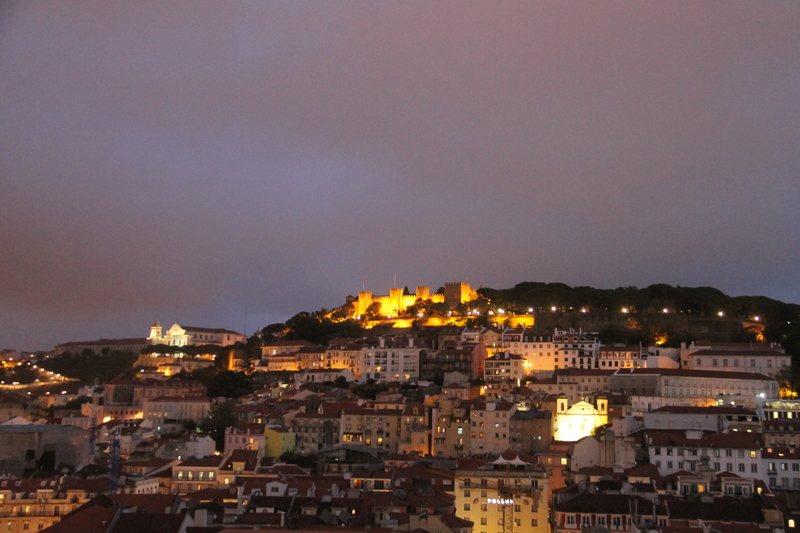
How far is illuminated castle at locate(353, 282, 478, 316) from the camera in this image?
73.8 m

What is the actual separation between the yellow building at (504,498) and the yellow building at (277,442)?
1230 centimetres

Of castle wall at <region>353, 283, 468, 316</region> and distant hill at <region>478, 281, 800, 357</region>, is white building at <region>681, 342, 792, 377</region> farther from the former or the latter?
castle wall at <region>353, 283, 468, 316</region>

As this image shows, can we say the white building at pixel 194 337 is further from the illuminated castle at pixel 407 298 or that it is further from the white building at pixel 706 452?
the white building at pixel 706 452

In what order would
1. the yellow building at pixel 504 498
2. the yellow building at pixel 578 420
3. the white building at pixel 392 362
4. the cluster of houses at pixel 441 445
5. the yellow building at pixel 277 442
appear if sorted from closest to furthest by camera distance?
1. the cluster of houses at pixel 441 445
2. the yellow building at pixel 504 498
3. the yellow building at pixel 578 420
4. the yellow building at pixel 277 442
5. the white building at pixel 392 362

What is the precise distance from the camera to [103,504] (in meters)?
29.0

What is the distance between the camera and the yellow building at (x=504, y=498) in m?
30.3

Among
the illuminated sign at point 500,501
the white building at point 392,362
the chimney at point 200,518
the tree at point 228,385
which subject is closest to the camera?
the chimney at point 200,518

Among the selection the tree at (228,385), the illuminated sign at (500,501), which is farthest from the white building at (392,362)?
the illuminated sign at (500,501)

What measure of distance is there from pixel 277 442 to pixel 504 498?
563 inches

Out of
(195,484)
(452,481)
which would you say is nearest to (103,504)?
(195,484)

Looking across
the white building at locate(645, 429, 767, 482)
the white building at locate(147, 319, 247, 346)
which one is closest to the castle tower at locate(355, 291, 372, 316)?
the white building at locate(147, 319, 247, 346)

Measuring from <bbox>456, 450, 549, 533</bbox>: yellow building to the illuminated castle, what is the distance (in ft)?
135

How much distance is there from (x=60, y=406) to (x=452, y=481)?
3766 cm

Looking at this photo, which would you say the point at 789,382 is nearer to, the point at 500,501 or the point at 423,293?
the point at 500,501
